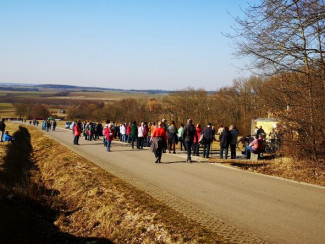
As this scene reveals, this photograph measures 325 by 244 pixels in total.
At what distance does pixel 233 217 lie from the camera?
809 cm

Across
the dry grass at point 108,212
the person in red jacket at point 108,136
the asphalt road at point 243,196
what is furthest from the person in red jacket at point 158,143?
the person in red jacket at point 108,136

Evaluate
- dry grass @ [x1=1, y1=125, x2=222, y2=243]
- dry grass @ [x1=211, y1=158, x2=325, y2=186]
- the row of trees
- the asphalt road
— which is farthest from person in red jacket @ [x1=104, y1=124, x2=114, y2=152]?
the row of trees

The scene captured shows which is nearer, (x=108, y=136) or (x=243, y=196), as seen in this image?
(x=243, y=196)

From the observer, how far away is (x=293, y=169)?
13.4 m

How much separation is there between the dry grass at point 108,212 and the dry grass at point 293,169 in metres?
5.27

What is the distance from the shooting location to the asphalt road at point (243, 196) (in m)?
7.35

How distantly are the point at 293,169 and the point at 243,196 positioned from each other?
422 cm

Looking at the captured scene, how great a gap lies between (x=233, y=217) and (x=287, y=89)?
637cm

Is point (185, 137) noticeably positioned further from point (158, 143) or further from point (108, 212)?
point (108, 212)

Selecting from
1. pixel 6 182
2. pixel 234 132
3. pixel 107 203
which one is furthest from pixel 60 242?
pixel 234 132

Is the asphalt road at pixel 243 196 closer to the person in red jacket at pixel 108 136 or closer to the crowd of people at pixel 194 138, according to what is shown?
the crowd of people at pixel 194 138

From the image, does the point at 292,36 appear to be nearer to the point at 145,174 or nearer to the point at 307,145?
the point at 307,145

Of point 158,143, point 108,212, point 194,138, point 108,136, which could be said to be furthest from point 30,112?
point 108,212

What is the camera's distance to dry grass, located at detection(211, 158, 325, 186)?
12388 millimetres
